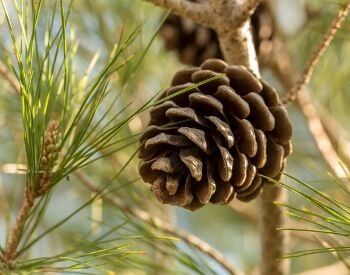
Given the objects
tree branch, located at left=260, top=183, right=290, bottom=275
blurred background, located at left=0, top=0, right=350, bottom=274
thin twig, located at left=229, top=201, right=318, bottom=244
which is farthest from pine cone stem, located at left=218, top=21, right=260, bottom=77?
thin twig, located at left=229, top=201, right=318, bottom=244

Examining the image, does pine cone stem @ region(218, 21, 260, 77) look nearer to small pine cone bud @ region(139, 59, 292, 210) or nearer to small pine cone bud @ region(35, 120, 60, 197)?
small pine cone bud @ region(139, 59, 292, 210)

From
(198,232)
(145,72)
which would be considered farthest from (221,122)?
(198,232)

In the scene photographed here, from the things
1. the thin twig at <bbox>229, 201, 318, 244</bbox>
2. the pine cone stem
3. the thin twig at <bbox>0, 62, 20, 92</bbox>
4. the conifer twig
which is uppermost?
the thin twig at <bbox>0, 62, 20, 92</bbox>

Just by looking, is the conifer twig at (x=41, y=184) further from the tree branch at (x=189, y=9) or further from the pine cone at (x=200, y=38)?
the pine cone at (x=200, y=38)

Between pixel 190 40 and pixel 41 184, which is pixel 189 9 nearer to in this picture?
pixel 41 184

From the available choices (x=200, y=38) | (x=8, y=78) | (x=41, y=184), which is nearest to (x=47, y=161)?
(x=41, y=184)

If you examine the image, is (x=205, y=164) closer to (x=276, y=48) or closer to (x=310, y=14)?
(x=276, y=48)
